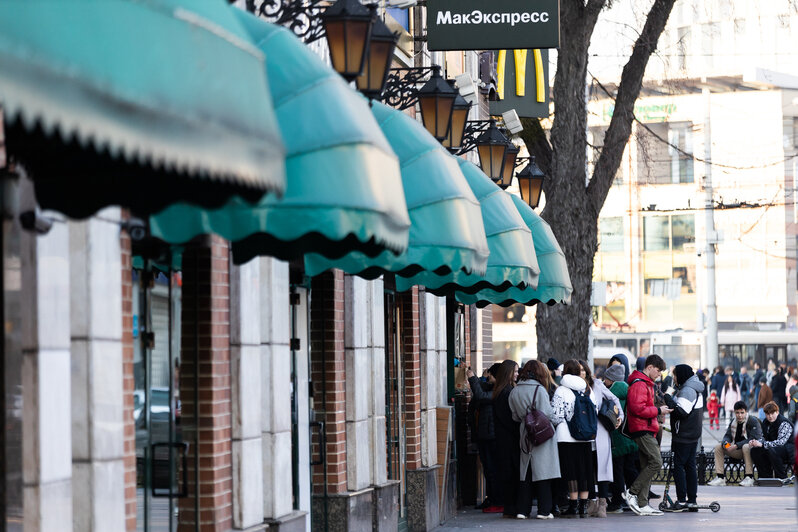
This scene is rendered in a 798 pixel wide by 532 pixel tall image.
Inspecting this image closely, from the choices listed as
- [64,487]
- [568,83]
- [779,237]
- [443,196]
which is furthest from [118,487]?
[779,237]

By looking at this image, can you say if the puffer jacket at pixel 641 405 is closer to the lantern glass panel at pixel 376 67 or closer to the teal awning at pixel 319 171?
the lantern glass panel at pixel 376 67

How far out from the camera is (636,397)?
1680 cm

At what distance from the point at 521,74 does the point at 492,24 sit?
27.8ft

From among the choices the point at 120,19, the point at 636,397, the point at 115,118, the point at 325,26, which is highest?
the point at 325,26

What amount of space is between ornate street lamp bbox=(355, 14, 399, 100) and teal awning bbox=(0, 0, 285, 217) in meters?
5.03

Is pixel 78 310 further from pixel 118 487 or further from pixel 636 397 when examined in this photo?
pixel 636 397

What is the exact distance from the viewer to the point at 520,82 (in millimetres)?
22406

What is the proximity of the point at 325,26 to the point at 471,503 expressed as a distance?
10.6 meters

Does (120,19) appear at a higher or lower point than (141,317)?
higher

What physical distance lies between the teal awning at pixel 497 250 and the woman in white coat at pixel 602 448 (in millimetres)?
3057

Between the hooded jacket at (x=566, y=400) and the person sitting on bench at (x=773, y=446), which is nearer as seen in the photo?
the hooded jacket at (x=566, y=400)

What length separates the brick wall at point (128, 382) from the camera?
7898 millimetres

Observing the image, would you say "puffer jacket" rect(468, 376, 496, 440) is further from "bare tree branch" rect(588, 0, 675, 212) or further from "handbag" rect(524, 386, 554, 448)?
"bare tree branch" rect(588, 0, 675, 212)

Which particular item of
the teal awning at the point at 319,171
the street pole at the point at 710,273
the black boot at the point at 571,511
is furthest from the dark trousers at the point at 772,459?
the street pole at the point at 710,273
